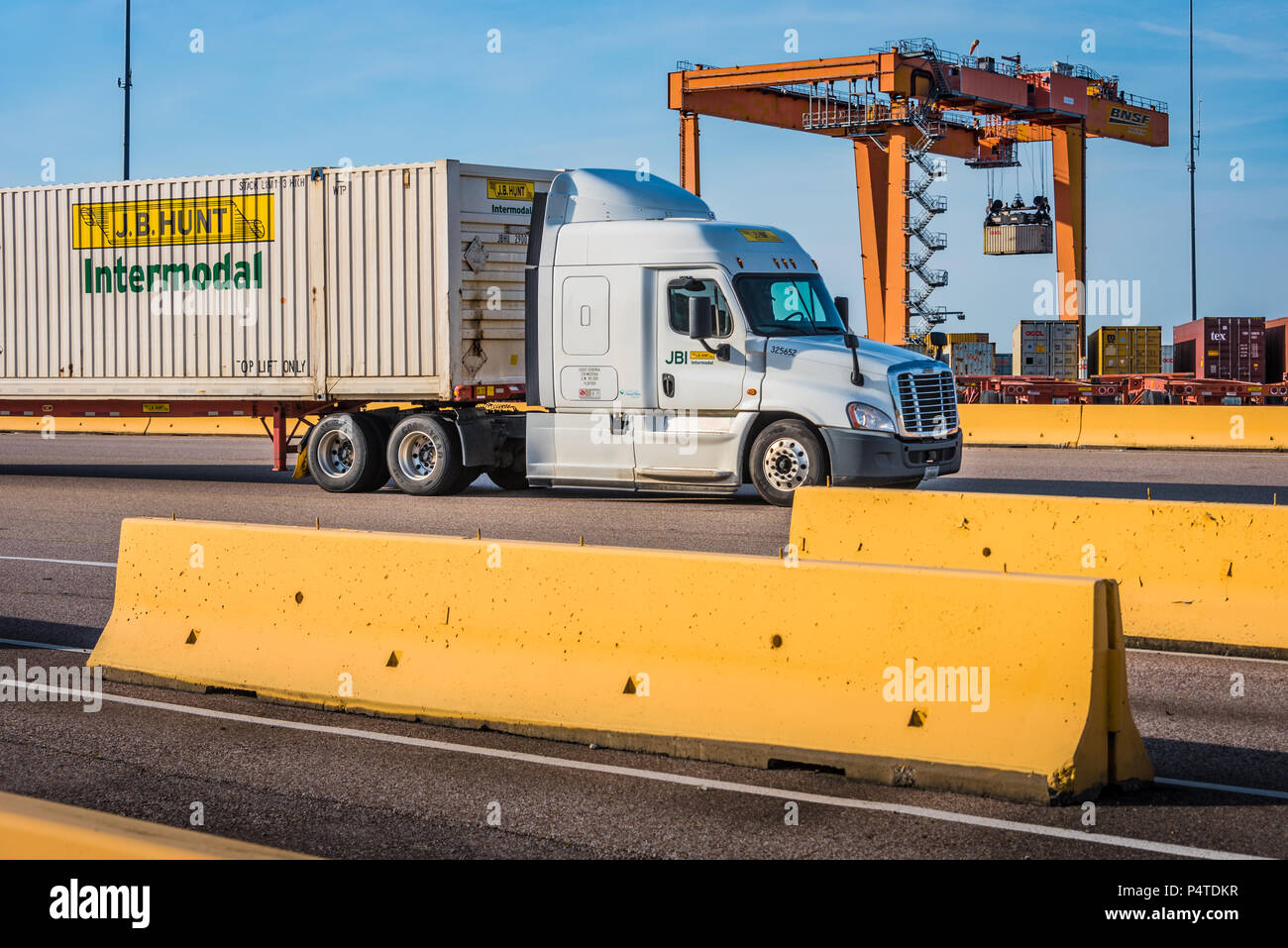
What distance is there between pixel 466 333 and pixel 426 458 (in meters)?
1.68

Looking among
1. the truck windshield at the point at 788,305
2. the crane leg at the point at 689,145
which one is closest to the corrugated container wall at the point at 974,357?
the crane leg at the point at 689,145

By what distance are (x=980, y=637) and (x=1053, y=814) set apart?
2.48ft

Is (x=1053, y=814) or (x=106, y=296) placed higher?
(x=106, y=296)

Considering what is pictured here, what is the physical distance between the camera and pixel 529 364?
16250mm

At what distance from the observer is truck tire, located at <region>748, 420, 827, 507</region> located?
14930mm

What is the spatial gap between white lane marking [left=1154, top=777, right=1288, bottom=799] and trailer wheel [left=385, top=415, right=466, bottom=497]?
12.4 m

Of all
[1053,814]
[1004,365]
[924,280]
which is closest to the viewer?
[1053,814]

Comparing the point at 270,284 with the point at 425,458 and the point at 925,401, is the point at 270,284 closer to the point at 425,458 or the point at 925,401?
the point at 425,458

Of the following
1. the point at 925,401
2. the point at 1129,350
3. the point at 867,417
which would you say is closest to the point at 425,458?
the point at 867,417

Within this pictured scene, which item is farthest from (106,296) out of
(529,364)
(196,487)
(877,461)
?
(877,461)

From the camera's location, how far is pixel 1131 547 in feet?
28.9

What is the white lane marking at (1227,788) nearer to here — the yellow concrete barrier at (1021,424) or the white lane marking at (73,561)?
the white lane marking at (73,561)

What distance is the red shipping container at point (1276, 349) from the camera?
168 feet
